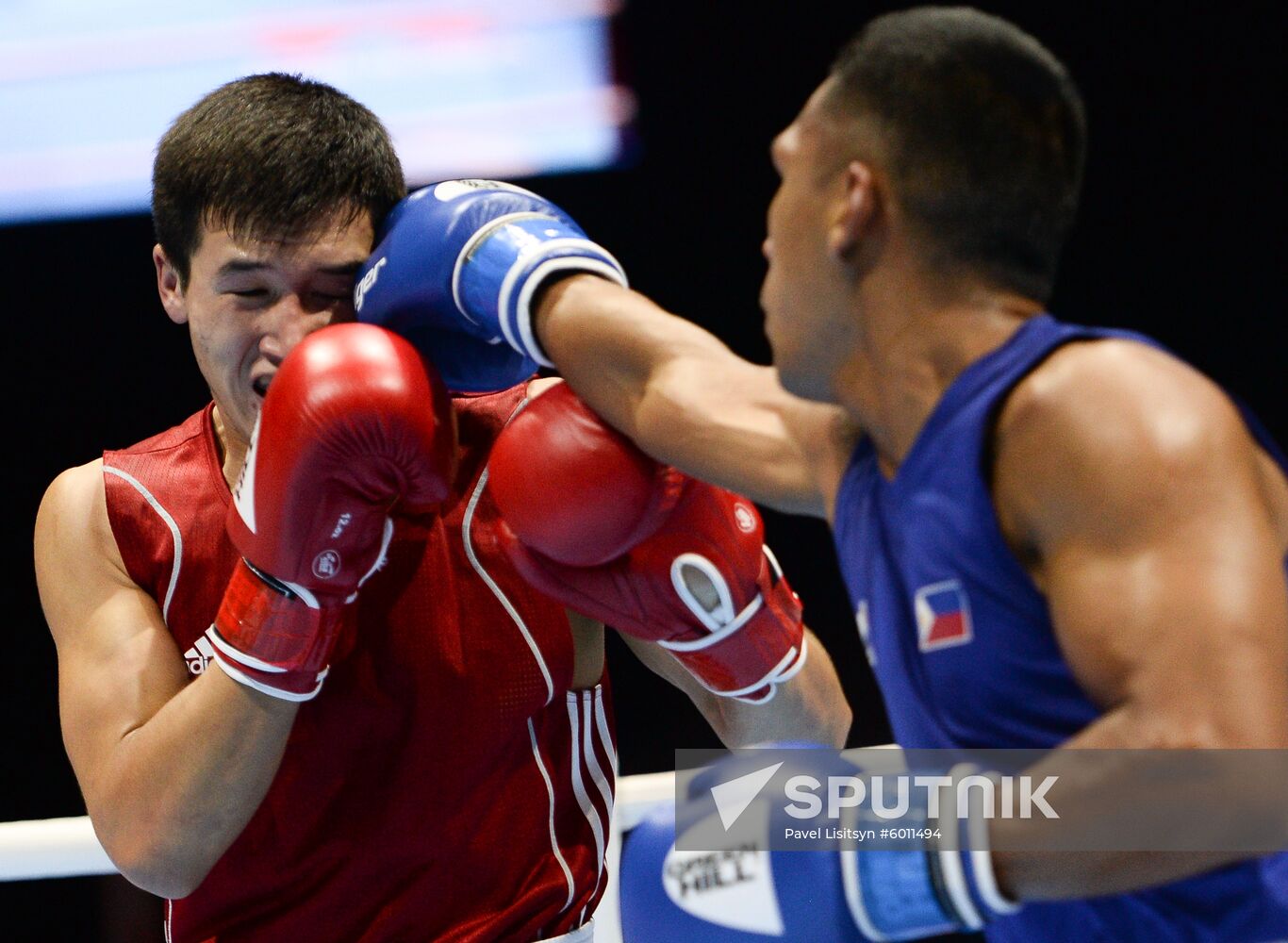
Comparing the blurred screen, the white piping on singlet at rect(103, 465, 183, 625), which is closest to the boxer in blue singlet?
the white piping on singlet at rect(103, 465, 183, 625)

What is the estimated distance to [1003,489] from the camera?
1215 millimetres

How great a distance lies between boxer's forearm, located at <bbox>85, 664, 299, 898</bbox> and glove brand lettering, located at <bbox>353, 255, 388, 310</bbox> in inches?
19.6

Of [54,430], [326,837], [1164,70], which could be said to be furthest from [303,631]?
[1164,70]

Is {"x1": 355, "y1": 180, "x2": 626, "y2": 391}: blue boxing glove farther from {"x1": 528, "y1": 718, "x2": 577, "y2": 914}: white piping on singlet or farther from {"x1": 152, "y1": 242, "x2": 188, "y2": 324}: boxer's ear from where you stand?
{"x1": 528, "y1": 718, "x2": 577, "y2": 914}: white piping on singlet

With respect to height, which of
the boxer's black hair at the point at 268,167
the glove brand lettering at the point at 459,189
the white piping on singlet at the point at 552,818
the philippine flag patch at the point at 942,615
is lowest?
the white piping on singlet at the point at 552,818

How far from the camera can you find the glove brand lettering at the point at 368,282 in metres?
1.79

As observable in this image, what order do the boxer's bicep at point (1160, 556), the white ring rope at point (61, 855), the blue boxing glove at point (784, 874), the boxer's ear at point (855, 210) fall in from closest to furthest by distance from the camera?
1. the boxer's bicep at point (1160, 556)
2. the blue boxing glove at point (784, 874)
3. the boxer's ear at point (855, 210)
4. the white ring rope at point (61, 855)

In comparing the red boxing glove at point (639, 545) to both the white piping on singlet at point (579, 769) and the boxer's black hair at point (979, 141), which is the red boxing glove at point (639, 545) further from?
the boxer's black hair at point (979, 141)

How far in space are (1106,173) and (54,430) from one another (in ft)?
11.2

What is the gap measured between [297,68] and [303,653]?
2596 millimetres

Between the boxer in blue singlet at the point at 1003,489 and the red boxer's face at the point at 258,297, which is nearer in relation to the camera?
the boxer in blue singlet at the point at 1003,489

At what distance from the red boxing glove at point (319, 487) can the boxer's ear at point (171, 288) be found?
345 millimetres

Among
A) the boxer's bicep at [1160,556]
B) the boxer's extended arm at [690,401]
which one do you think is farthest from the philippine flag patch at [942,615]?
the boxer's extended arm at [690,401]

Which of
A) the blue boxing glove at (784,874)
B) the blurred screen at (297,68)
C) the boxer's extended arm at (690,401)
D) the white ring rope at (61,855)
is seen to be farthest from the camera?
the blurred screen at (297,68)
